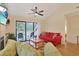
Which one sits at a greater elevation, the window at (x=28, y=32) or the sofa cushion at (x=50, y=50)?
the window at (x=28, y=32)

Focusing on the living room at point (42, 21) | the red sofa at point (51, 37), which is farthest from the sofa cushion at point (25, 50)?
the red sofa at point (51, 37)

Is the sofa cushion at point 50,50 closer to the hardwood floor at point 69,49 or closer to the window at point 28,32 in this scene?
the hardwood floor at point 69,49

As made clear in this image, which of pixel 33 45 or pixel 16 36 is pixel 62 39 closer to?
pixel 33 45

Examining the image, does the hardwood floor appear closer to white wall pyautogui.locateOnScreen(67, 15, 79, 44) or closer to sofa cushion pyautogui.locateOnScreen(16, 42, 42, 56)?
white wall pyautogui.locateOnScreen(67, 15, 79, 44)

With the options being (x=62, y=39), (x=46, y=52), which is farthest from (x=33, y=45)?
(x=62, y=39)

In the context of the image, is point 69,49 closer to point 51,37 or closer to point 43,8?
point 51,37

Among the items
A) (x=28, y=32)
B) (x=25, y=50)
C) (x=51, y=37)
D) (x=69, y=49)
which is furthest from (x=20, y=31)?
(x=69, y=49)

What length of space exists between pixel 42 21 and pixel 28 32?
26cm

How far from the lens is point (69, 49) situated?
182 centimetres

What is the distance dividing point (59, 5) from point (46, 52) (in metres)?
0.72

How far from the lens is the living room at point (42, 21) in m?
1.85

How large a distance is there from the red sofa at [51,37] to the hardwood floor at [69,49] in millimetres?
A: 102

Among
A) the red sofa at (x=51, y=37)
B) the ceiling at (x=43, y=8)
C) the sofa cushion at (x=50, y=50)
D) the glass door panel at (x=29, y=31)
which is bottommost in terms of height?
the sofa cushion at (x=50, y=50)

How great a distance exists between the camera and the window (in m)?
1.87
